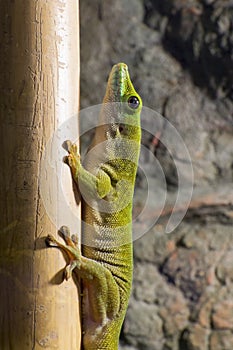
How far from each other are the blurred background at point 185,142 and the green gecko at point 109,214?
84 cm

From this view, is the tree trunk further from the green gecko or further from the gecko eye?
the gecko eye

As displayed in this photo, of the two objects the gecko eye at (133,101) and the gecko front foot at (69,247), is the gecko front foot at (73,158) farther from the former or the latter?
the gecko eye at (133,101)

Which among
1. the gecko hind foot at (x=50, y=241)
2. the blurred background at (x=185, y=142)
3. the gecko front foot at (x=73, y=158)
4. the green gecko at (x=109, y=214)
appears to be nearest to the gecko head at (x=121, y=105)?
the green gecko at (x=109, y=214)

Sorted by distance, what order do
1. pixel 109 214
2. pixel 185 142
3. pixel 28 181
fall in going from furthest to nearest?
pixel 185 142, pixel 109 214, pixel 28 181

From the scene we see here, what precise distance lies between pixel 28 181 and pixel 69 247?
159 mm

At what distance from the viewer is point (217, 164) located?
2.44m

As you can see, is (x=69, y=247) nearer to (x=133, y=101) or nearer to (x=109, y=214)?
(x=109, y=214)

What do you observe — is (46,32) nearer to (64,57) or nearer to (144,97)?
(64,57)

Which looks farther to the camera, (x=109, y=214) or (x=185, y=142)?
(x=185, y=142)

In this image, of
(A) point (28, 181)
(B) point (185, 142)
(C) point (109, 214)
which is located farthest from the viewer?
(B) point (185, 142)

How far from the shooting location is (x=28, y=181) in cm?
120

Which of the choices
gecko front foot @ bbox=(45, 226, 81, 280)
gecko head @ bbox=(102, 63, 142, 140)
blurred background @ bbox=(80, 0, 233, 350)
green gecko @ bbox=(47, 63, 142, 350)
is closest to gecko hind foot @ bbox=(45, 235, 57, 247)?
gecko front foot @ bbox=(45, 226, 81, 280)

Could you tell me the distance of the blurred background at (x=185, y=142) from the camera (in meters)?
2.35

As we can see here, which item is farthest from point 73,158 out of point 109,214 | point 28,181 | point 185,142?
point 185,142
